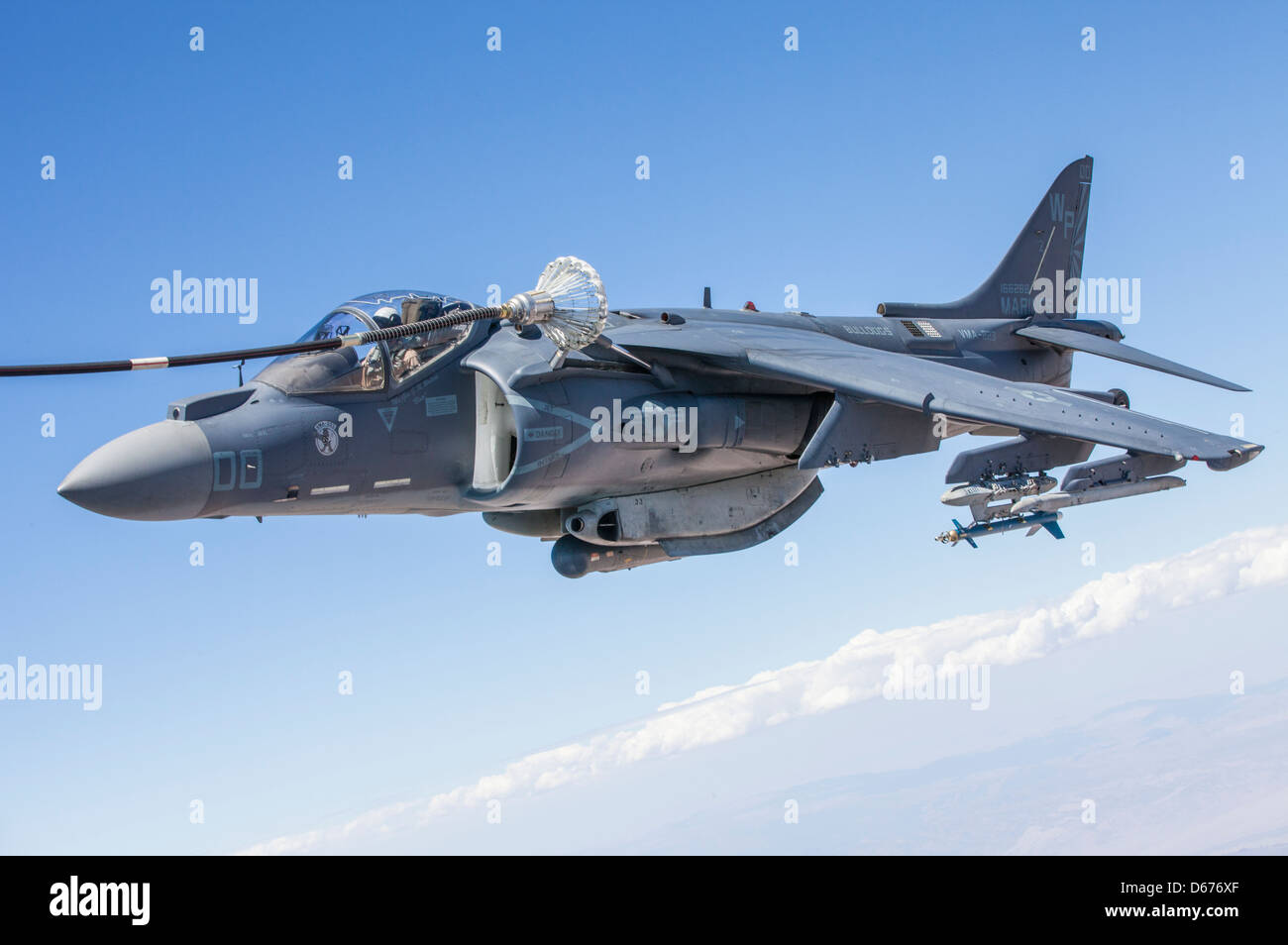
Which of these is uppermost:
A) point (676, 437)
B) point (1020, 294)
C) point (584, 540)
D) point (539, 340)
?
point (1020, 294)

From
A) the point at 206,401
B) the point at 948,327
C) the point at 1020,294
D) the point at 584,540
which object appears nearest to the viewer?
the point at 206,401

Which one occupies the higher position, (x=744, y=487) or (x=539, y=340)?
(x=539, y=340)

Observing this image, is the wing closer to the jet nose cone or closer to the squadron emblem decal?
the squadron emblem decal

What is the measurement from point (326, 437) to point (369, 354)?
30.8 inches

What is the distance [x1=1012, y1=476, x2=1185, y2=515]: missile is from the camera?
39.3 feet

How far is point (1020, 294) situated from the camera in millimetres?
16453

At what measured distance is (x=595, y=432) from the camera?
11.5 meters

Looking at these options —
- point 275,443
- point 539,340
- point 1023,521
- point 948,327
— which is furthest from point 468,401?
point 948,327

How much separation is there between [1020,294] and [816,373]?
6.17 meters

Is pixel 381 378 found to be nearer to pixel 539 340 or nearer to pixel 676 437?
pixel 539 340

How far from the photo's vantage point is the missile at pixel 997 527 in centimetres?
1206

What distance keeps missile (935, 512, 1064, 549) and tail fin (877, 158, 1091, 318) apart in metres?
4.67

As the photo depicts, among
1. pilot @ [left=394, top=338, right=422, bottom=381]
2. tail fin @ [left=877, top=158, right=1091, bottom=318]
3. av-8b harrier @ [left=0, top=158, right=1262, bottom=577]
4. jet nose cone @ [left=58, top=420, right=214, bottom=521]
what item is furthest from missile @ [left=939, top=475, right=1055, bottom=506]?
jet nose cone @ [left=58, top=420, right=214, bottom=521]
